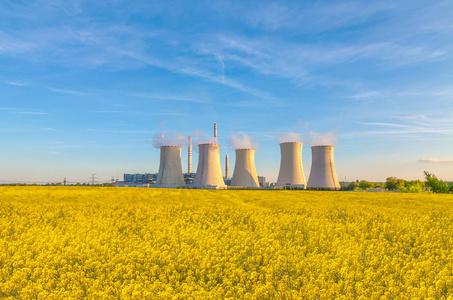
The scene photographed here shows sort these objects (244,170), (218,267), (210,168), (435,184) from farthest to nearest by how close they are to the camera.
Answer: (244,170) < (210,168) < (435,184) < (218,267)

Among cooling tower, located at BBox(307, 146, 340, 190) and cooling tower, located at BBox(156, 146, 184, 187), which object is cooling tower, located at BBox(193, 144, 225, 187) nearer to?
cooling tower, located at BBox(156, 146, 184, 187)

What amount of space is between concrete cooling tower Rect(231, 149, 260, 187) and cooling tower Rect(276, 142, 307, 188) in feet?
19.2

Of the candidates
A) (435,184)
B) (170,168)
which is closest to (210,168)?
(170,168)

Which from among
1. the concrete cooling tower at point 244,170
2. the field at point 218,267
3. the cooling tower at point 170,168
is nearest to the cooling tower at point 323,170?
the concrete cooling tower at point 244,170

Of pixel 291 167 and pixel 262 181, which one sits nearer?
pixel 291 167

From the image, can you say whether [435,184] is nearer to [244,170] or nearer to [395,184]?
[395,184]

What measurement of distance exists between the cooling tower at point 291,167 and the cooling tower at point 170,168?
17355 millimetres

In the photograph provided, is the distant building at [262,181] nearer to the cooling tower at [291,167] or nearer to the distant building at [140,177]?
the distant building at [140,177]

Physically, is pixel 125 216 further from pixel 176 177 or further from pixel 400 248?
pixel 176 177

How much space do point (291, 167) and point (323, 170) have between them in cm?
512

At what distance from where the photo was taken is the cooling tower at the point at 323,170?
50.2m

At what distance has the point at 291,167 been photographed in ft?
167

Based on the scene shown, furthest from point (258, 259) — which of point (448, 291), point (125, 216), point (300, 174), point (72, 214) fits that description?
point (300, 174)

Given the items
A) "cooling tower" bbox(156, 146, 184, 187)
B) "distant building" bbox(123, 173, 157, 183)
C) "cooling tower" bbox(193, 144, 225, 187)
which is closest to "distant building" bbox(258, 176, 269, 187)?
"distant building" bbox(123, 173, 157, 183)
